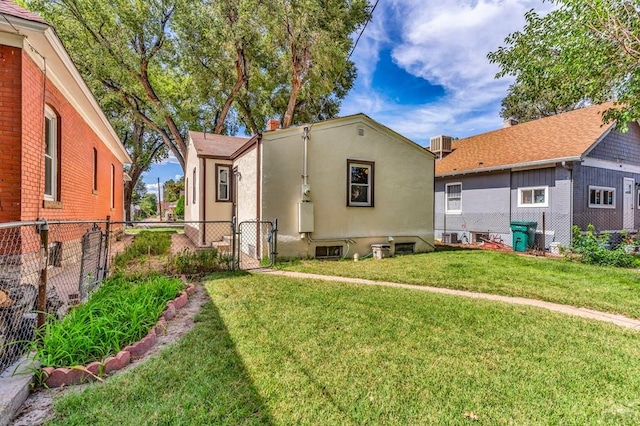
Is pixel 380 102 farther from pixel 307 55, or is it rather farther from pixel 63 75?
pixel 63 75

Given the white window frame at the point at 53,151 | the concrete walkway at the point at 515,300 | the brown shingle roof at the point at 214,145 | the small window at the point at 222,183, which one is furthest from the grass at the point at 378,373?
the brown shingle roof at the point at 214,145

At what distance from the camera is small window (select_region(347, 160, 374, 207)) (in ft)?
31.1

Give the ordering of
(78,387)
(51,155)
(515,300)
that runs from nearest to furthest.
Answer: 1. (78,387)
2. (515,300)
3. (51,155)

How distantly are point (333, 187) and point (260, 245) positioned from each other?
9.01ft

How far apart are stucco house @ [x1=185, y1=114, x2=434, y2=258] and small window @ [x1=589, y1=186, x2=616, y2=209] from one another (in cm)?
672

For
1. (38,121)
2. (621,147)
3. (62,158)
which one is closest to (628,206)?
(621,147)

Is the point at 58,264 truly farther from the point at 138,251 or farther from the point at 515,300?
the point at 515,300

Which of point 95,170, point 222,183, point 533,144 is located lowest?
point 222,183

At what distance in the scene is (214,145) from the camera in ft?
41.5

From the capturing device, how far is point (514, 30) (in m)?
8.68

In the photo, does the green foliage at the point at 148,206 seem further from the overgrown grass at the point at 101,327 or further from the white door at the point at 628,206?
the white door at the point at 628,206

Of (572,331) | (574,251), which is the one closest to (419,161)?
(574,251)

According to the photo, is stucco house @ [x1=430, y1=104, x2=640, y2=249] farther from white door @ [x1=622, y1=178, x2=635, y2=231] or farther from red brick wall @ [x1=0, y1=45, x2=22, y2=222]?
red brick wall @ [x1=0, y1=45, x2=22, y2=222]

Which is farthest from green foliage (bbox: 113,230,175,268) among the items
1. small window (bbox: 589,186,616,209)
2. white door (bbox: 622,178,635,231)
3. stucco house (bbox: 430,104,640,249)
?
white door (bbox: 622,178,635,231)
